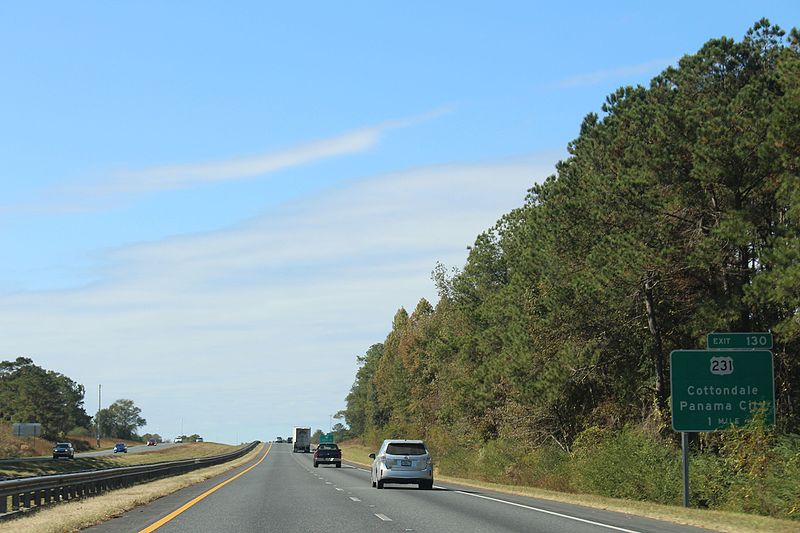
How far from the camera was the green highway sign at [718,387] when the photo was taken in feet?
81.5

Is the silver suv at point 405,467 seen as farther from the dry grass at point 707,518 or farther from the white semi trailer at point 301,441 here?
the white semi trailer at point 301,441

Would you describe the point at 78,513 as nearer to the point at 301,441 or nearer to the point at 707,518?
the point at 707,518

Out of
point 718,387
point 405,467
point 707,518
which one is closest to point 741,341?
point 718,387

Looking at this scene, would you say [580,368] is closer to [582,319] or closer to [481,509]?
[582,319]

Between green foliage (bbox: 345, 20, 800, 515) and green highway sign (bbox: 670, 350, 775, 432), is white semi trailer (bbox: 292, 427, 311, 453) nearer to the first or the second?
green foliage (bbox: 345, 20, 800, 515)

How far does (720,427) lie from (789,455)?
5.84 feet

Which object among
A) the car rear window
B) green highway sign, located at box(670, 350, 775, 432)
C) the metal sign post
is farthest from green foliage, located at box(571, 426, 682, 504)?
the car rear window

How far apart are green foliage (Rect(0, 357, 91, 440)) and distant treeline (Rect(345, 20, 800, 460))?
132 metres

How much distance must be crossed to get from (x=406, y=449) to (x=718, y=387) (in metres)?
12.1

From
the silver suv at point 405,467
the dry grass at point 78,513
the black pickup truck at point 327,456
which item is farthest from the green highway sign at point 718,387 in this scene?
the black pickup truck at point 327,456

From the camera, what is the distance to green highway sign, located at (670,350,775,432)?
2484 centimetres

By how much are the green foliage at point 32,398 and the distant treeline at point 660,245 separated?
431 feet

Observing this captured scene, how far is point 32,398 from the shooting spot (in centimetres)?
16675

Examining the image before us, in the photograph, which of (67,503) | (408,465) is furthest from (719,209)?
(67,503)
